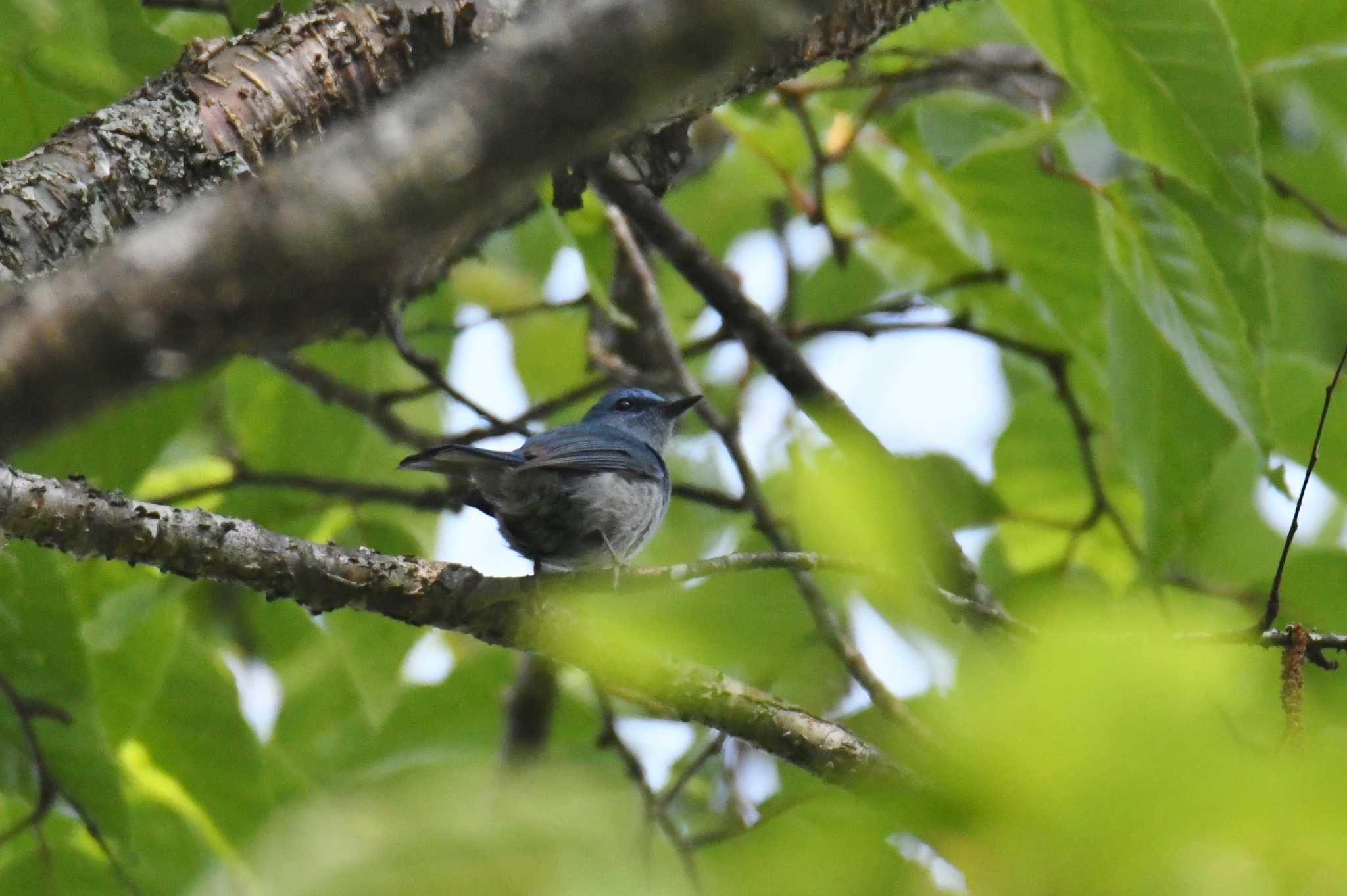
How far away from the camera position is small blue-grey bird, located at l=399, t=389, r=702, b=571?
4426mm

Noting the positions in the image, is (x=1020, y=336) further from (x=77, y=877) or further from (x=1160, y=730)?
(x=1160, y=730)

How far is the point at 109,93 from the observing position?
9.50ft

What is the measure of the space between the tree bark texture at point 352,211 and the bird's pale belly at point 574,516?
3616 mm

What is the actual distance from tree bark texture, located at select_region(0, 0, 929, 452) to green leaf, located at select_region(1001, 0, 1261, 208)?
2.01 metres

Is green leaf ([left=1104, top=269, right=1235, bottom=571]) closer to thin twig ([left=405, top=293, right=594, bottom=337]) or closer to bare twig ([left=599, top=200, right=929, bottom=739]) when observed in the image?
bare twig ([left=599, top=200, right=929, bottom=739])

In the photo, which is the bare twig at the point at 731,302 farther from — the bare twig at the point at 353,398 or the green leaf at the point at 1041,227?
the bare twig at the point at 353,398

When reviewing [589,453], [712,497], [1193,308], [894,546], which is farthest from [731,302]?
[894,546]

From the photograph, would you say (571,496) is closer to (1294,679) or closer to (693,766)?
(693,766)

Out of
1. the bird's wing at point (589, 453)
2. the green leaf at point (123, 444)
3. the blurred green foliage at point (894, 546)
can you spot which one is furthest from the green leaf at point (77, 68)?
the bird's wing at point (589, 453)

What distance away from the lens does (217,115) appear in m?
2.36

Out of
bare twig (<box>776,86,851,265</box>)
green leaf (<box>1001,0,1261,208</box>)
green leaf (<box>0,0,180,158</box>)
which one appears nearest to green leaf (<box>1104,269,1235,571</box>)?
green leaf (<box>1001,0,1261,208</box>)

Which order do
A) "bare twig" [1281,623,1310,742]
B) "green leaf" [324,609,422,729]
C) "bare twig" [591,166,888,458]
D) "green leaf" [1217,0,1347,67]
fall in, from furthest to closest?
"green leaf" [324,609,422,729], "bare twig" [591,166,888,458], "green leaf" [1217,0,1347,67], "bare twig" [1281,623,1310,742]

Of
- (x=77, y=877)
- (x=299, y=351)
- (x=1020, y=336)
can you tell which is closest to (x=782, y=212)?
(x=1020, y=336)

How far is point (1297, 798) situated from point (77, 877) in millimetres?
3272
